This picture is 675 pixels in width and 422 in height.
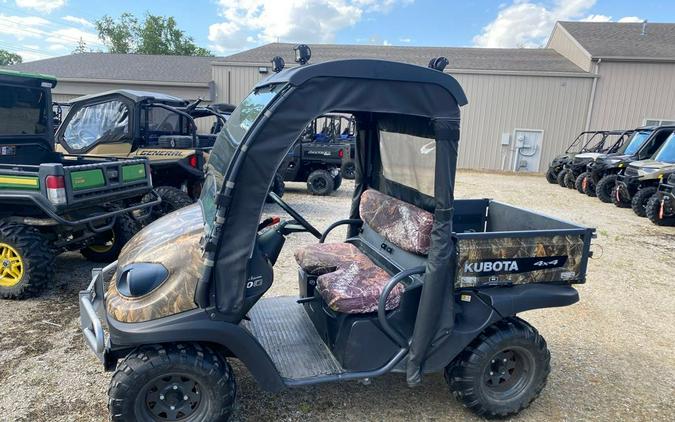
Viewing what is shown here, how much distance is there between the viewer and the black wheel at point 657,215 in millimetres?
9141

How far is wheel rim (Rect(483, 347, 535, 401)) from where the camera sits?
2.92 metres

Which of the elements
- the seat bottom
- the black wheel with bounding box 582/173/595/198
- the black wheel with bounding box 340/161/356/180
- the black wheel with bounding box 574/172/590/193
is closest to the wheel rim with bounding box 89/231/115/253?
the seat bottom

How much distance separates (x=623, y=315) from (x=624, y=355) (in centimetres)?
101

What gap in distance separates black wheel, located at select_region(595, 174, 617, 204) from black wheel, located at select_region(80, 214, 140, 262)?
11.3 meters

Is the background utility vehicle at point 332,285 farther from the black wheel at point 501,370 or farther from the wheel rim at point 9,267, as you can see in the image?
the wheel rim at point 9,267

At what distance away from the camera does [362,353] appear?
8.91 feet

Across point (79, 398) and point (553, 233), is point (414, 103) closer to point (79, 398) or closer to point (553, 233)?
point (553, 233)

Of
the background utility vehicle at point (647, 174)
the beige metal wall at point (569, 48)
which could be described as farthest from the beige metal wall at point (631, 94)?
the background utility vehicle at point (647, 174)

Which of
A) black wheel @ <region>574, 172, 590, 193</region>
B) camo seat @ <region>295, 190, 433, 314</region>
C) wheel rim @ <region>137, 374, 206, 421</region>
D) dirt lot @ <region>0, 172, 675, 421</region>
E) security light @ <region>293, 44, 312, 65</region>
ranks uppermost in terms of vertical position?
security light @ <region>293, 44, 312, 65</region>

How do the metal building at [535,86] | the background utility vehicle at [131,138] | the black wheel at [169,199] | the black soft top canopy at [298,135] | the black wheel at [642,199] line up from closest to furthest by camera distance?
the black soft top canopy at [298,135], the black wheel at [169,199], the background utility vehicle at [131,138], the black wheel at [642,199], the metal building at [535,86]

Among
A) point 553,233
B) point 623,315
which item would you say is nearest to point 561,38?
point 623,315

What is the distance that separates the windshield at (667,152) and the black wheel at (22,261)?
38.3 feet

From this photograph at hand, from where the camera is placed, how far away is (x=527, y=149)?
19.6 m

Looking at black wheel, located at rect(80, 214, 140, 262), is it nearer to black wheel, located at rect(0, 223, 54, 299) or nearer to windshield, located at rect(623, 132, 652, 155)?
black wheel, located at rect(0, 223, 54, 299)
